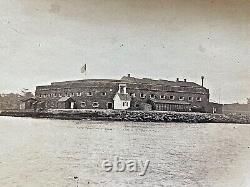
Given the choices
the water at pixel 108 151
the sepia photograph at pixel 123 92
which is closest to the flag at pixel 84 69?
the sepia photograph at pixel 123 92

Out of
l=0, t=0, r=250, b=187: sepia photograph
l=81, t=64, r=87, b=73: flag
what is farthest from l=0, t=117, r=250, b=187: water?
l=81, t=64, r=87, b=73: flag

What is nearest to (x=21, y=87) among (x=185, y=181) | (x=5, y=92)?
(x=5, y=92)

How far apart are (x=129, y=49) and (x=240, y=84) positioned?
0.30m

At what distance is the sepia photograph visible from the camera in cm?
112

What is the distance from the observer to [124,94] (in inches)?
46.5

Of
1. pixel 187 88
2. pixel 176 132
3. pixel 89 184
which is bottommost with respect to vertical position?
pixel 89 184

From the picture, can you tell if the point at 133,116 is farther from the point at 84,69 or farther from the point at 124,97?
the point at 84,69

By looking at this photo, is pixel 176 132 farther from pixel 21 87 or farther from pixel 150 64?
pixel 21 87

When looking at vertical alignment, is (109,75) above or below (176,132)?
above

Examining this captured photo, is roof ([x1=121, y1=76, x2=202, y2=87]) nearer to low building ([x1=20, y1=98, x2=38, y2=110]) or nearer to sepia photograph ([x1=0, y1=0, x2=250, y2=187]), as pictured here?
sepia photograph ([x1=0, y1=0, x2=250, y2=187])

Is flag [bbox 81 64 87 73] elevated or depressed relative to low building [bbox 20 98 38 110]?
elevated

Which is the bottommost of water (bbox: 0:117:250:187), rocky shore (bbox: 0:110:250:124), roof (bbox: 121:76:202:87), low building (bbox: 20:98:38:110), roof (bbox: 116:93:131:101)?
water (bbox: 0:117:250:187)

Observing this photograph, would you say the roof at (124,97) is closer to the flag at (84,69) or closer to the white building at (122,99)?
the white building at (122,99)

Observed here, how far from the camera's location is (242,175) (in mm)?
1287
